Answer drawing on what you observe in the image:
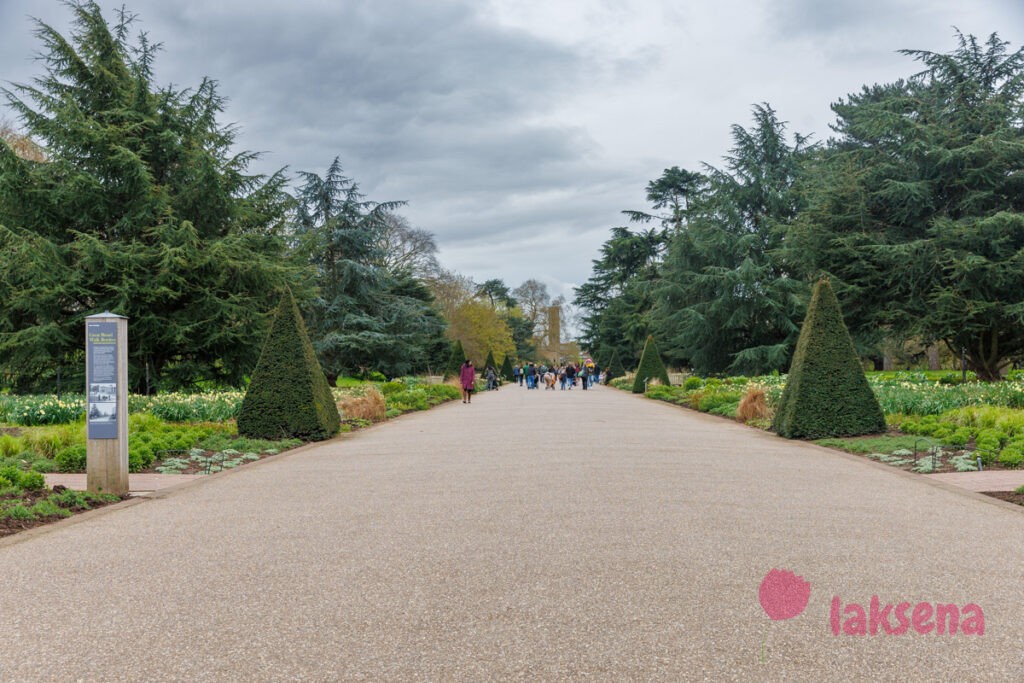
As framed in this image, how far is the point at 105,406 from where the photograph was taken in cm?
757

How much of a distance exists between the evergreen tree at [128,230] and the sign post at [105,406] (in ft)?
43.5

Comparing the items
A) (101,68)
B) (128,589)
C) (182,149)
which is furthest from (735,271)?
(128,589)

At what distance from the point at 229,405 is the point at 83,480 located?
7436mm

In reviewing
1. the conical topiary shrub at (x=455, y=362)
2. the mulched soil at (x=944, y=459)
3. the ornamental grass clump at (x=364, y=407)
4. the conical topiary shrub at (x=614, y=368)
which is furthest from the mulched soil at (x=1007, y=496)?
the conical topiary shrub at (x=614, y=368)

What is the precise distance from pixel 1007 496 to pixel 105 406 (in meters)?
8.67

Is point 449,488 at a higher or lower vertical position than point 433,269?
lower

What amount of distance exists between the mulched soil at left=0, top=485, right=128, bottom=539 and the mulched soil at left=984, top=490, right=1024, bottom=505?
8315mm

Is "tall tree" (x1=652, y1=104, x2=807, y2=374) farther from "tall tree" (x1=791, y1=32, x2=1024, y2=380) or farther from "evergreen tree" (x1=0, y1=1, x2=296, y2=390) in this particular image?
"evergreen tree" (x1=0, y1=1, x2=296, y2=390)

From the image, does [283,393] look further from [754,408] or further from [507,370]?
[507,370]

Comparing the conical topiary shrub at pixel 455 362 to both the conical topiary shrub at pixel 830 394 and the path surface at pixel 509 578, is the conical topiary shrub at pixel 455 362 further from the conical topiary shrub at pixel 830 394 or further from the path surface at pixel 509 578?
the path surface at pixel 509 578

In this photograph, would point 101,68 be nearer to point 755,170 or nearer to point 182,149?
point 182,149

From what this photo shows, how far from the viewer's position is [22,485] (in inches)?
290

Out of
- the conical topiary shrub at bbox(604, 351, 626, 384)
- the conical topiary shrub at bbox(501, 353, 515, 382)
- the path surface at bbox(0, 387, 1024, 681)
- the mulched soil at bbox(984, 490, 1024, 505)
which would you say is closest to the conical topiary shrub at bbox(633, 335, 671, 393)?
the conical topiary shrub at bbox(604, 351, 626, 384)

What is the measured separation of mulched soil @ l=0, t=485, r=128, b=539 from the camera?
602 cm
